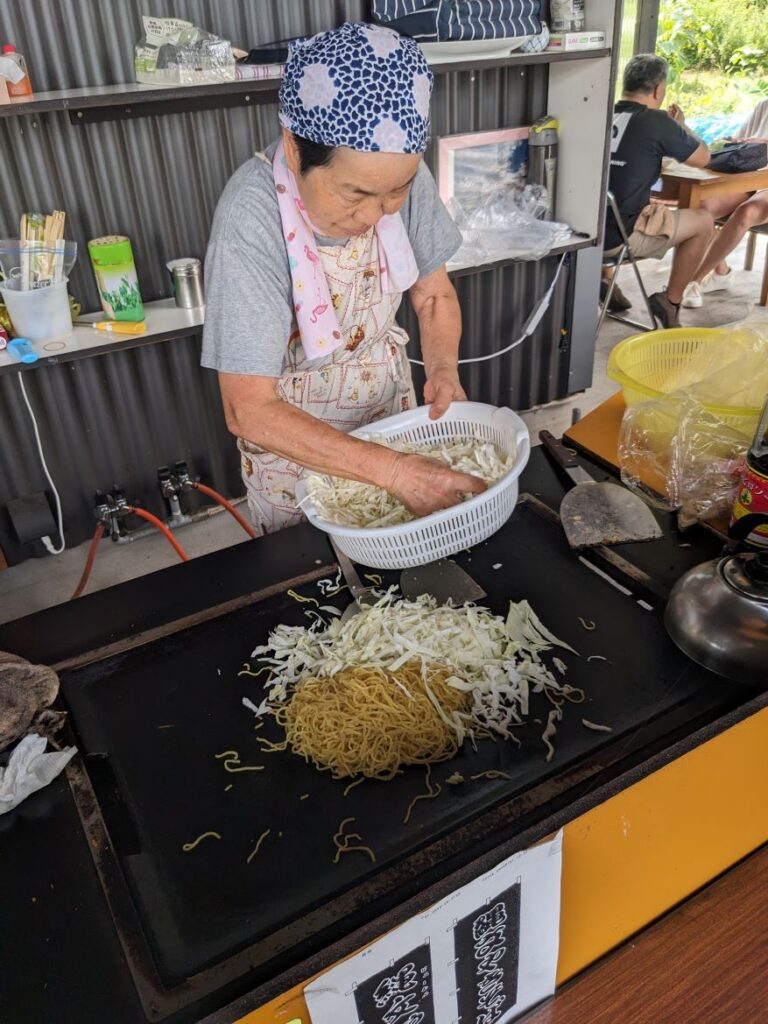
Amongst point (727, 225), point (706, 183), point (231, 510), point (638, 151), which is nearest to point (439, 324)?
point (231, 510)

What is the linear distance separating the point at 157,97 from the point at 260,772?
Answer: 215 cm

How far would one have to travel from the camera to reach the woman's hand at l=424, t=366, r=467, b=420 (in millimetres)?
1702

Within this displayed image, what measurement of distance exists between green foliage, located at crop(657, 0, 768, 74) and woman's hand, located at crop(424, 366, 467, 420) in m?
9.03

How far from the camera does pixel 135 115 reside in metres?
2.69

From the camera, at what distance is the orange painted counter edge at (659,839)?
983 millimetres

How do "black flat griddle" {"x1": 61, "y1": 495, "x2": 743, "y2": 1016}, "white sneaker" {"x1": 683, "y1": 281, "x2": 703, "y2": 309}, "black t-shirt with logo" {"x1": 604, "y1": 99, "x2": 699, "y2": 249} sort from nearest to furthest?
"black flat griddle" {"x1": 61, "y1": 495, "x2": 743, "y2": 1016} < "black t-shirt with logo" {"x1": 604, "y1": 99, "x2": 699, "y2": 249} < "white sneaker" {"x1": 683, "y1": 281, "x2": 703, "y2": 309}

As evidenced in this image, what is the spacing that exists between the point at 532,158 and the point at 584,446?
7.50 ft

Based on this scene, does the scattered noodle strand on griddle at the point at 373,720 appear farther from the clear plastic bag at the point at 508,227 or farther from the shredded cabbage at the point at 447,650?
the clear plastic bag at the point at 508,227

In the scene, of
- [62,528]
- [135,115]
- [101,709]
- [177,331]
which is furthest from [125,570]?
[101,709]

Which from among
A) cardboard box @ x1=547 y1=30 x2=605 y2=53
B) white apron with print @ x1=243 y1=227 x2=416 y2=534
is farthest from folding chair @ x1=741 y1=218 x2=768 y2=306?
white apron with print @ x1=243 y1=227 x2=416 y2=534

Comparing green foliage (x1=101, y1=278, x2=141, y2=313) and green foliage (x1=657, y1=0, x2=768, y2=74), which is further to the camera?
green foliage (x1=657, y1=0, x2=768, y2=74)

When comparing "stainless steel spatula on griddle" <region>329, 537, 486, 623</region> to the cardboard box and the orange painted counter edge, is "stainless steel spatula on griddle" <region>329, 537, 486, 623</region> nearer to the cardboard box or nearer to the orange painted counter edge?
the orange painted counter edge

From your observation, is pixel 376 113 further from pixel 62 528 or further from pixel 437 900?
pixel 62 528

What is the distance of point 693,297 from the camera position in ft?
18.4
